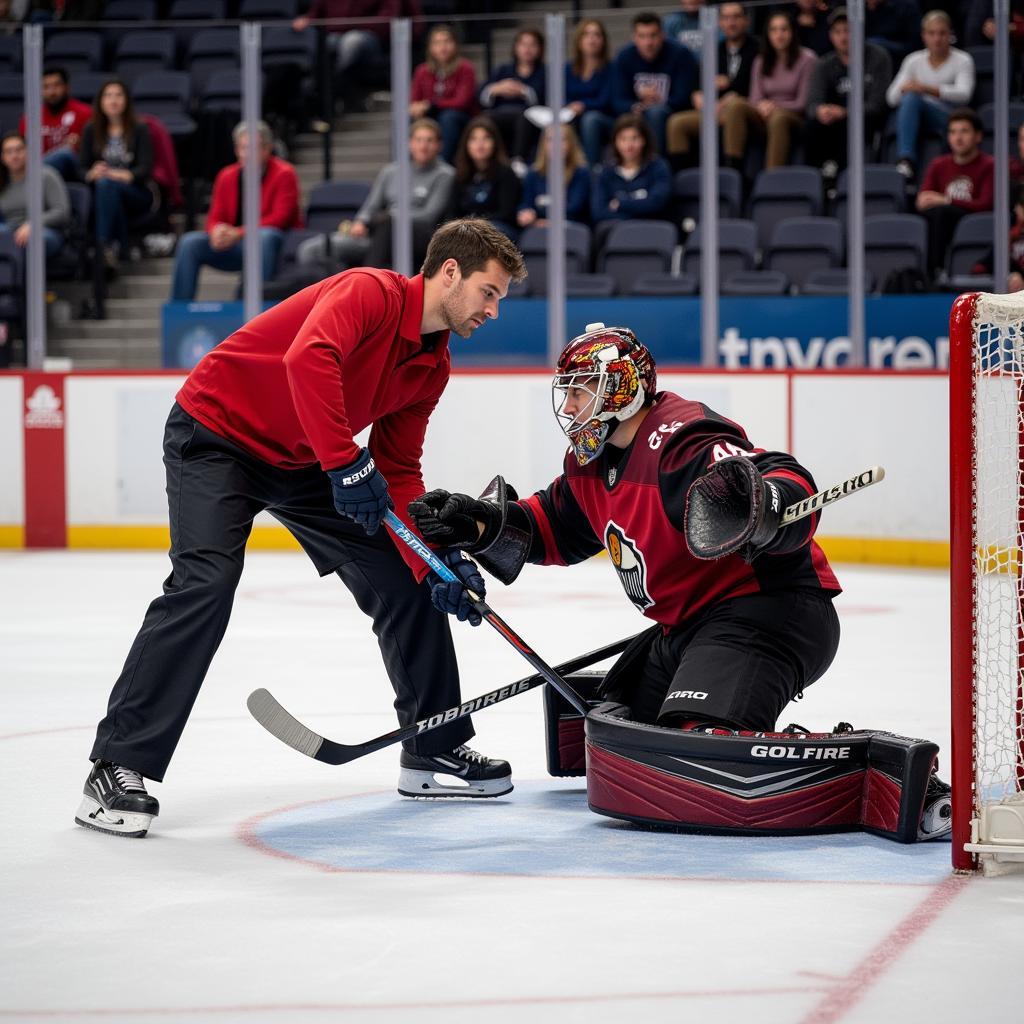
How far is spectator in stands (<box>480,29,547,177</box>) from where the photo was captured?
8422 millimetres

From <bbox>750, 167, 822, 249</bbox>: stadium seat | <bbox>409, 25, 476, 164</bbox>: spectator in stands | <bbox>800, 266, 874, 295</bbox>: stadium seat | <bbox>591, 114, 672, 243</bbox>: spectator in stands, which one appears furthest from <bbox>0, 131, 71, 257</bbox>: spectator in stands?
<bbox>800, 266, 874, 295</bbox>: stadium seat

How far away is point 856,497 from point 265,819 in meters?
5.11

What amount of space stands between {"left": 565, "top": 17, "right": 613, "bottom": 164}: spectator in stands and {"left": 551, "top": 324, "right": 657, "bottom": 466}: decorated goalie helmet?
5269 millimetres

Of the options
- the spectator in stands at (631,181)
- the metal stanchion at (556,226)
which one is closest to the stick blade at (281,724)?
the metal stanchion at (556,226)

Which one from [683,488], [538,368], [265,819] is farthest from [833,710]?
[538,368]

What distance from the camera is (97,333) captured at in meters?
8.98

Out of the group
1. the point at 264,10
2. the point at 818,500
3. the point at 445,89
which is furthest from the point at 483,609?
the point at 264,10

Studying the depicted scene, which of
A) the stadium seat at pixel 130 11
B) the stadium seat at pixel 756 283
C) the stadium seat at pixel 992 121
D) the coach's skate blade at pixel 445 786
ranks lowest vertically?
the coach's skate blade at pixel 445 786

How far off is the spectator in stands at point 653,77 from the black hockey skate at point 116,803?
581 centimetres

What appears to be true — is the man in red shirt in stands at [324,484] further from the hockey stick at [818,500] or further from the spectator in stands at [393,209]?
the spectator in stands at [393,209]

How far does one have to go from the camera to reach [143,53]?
359 inches

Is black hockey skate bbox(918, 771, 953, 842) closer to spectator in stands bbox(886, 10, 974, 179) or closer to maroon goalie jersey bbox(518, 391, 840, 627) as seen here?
maroon goalie jersey bbox(518, 391, 840, 627)

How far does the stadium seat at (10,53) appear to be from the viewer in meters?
8.65

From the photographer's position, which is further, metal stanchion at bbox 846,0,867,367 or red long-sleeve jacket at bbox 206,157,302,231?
red long-sleeve jacket at bbox 206,157,302,231
